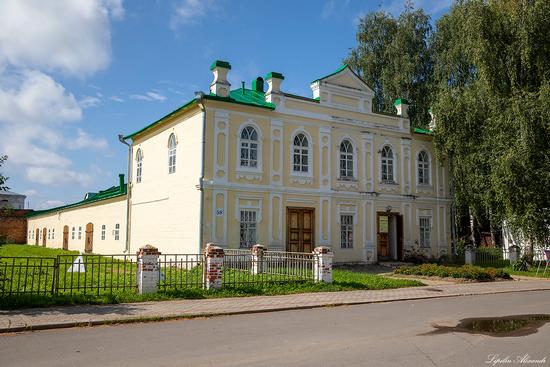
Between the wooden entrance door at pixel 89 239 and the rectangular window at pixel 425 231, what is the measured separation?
19067 mm

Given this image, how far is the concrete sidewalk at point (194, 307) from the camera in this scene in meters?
9.09

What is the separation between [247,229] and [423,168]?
10.8m

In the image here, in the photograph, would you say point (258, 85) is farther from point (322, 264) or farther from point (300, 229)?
point (322, 264)

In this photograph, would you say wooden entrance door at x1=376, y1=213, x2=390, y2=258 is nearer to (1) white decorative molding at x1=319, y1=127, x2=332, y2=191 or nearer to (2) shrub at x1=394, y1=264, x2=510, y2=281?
(1) white decorative molding at x1=319, y1=127, x2=332, y2=191

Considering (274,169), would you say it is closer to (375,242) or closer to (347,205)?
(347,205)

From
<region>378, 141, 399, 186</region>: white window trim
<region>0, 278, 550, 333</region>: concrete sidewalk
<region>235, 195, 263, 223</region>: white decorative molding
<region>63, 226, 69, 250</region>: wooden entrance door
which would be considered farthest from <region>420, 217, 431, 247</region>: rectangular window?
<region>63, 226, 69, 250</region>: wooden entrance door

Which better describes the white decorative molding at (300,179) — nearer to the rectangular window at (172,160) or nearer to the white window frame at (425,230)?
the rectangular window at (172,160)

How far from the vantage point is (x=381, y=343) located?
7527mm

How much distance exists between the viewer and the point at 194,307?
1095 centimetres

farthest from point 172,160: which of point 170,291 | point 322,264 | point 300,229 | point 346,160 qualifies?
point 170,291

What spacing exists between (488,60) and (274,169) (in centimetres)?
A: 1191

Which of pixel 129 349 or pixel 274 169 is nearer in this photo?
pixel 129 349

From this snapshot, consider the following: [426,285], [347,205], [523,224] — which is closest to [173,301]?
[426,285]

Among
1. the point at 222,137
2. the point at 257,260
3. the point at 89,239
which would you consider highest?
the point at 222,137
